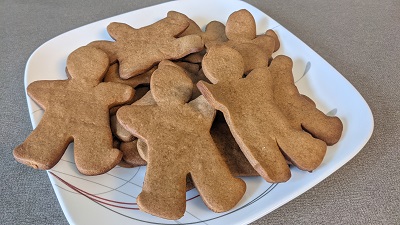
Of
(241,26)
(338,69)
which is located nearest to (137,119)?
(241,26)

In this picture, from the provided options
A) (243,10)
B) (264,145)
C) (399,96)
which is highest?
(243,10)

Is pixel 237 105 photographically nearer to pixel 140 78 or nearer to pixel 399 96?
pixel 140 78

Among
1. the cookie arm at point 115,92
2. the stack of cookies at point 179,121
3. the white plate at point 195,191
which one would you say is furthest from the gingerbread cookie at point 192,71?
the white plate at point 195,191

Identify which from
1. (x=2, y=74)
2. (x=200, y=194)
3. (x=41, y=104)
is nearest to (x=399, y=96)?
(x=200, y=194)

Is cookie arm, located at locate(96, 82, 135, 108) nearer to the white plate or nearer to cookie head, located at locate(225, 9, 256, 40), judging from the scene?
the white plate

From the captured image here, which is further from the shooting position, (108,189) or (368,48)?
(368,48)

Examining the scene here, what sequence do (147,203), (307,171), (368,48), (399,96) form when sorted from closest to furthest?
1. (147,203)
2. (307,171)
3. (399,96)
4. (368,48)
